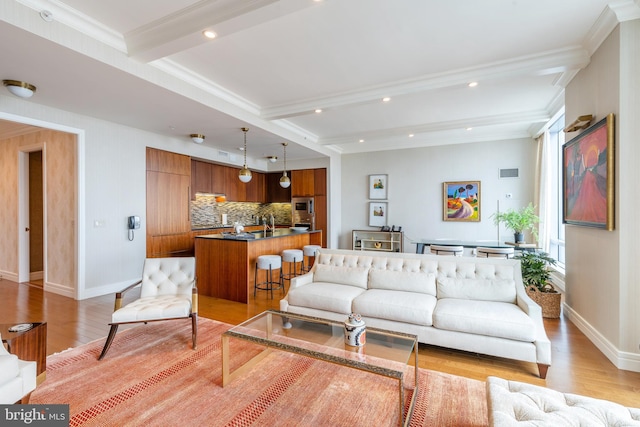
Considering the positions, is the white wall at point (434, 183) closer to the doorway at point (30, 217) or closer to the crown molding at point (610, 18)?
the crown molding at point (610, 18)

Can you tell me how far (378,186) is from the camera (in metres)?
7.79

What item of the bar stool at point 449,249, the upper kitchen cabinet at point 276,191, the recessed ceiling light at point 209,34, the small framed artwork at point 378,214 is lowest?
the bar stool at point 449,249

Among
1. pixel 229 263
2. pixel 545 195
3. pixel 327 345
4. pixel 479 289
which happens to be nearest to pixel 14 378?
pixel 327 345

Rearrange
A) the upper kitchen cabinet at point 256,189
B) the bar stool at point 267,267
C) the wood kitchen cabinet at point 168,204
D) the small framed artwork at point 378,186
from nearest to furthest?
the bar stool at point 267,267 → the wood kitchen cabinet at point 168,204 → the small framed artwork at point 378,186 → the upper kitchen cabinet at point 256,189

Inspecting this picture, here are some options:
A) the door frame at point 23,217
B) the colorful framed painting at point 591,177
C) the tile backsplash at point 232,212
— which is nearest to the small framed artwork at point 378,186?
the tile backsplash at point 232,212

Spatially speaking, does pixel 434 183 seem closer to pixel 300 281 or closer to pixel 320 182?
pixel 320 182

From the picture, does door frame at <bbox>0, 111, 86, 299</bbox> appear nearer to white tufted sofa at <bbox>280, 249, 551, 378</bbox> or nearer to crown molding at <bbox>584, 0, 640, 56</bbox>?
white tufted sofa at <bbox>280, 249, 551, 378</bbox>

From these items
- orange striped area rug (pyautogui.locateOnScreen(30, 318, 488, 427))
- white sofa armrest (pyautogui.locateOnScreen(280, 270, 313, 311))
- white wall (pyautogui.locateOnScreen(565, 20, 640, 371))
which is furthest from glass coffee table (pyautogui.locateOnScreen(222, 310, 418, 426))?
white wall (pyautogui.locateOnScreen(565, 20, 640, 371))

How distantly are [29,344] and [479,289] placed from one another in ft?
12.0

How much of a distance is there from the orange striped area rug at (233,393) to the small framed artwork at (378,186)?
5655mm

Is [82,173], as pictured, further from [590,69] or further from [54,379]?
[590,69]

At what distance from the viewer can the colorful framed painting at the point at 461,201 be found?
6762 mm

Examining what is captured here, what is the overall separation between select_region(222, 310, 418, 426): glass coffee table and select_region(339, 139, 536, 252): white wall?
17.1 feet

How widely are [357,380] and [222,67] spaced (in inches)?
143
